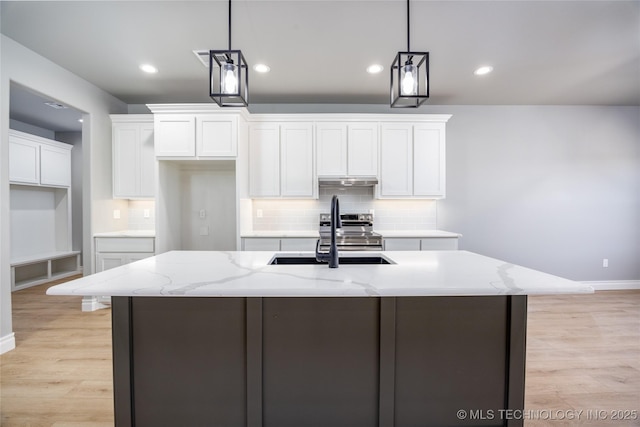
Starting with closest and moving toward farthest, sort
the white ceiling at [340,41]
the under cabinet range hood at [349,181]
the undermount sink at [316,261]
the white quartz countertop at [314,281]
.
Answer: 1. the white quartz countertop at [314,281]
2. the undermount sink at [316,261]
3. the white ceiling at [340,41]
4. the under cabinet range hood at [349,181]

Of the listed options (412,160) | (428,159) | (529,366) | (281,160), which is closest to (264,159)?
(281,160)

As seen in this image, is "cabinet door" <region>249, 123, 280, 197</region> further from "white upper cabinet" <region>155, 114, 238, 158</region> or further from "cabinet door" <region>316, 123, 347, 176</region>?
"cabinet door" <region>316, 123, 347, 176</region>

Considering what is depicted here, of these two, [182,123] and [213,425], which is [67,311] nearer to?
[182,123]

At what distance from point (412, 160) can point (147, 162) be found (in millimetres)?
3465

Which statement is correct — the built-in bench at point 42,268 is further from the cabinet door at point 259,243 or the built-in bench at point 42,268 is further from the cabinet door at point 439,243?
the cabinet door at point 439,243

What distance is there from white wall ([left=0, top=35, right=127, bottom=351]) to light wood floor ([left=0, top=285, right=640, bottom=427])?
0.51 meters

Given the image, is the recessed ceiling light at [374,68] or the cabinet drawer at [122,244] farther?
the cabinet drawer at [122,244]

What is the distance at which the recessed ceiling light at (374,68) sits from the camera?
120 inches

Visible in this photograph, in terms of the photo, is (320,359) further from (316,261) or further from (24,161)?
(24,161)

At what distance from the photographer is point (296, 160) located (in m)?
3.81

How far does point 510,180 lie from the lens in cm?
429

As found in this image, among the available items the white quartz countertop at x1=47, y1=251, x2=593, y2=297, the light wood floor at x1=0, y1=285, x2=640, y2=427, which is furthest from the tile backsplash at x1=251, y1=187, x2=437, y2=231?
the white quartz countertop at x1=47, y1=251, x2=593, y2=297

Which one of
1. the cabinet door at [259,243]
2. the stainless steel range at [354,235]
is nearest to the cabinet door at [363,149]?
the stainless steel range at [354,235]

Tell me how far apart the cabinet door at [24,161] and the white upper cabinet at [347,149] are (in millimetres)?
4523
